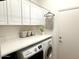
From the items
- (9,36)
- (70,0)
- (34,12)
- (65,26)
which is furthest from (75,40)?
(9,36)

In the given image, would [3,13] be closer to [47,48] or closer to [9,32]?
[9,32]

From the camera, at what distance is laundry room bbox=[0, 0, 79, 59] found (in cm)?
147

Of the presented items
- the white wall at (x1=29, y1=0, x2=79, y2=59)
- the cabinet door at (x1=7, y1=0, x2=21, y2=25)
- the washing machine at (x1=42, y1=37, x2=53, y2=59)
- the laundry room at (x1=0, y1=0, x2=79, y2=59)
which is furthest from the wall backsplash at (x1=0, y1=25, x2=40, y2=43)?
the white wall at (x1=29, y1=0, x2=79, y2=59)

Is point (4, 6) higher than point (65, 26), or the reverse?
point (4, 6)

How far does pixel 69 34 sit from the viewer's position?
269cm

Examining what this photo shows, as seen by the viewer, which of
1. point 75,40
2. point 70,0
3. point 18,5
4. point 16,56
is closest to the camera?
point 16,56

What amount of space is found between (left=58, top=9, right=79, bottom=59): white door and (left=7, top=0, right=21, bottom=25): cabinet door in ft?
5.16

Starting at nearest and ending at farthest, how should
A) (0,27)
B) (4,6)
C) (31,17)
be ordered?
(4,6), (0,27), (31,17)

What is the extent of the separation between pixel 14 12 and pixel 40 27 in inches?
55.1

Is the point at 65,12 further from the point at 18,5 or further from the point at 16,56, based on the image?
the point at 16,56

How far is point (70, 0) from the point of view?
8.95 ft

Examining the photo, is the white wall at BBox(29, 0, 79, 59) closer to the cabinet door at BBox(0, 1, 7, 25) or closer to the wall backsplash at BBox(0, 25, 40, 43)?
the wall backsplash at BBox(0, 25, 40, 43)

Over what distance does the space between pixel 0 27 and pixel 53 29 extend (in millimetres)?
1928

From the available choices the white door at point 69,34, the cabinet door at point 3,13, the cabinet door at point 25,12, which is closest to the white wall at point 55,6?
the white door at point 69,34
